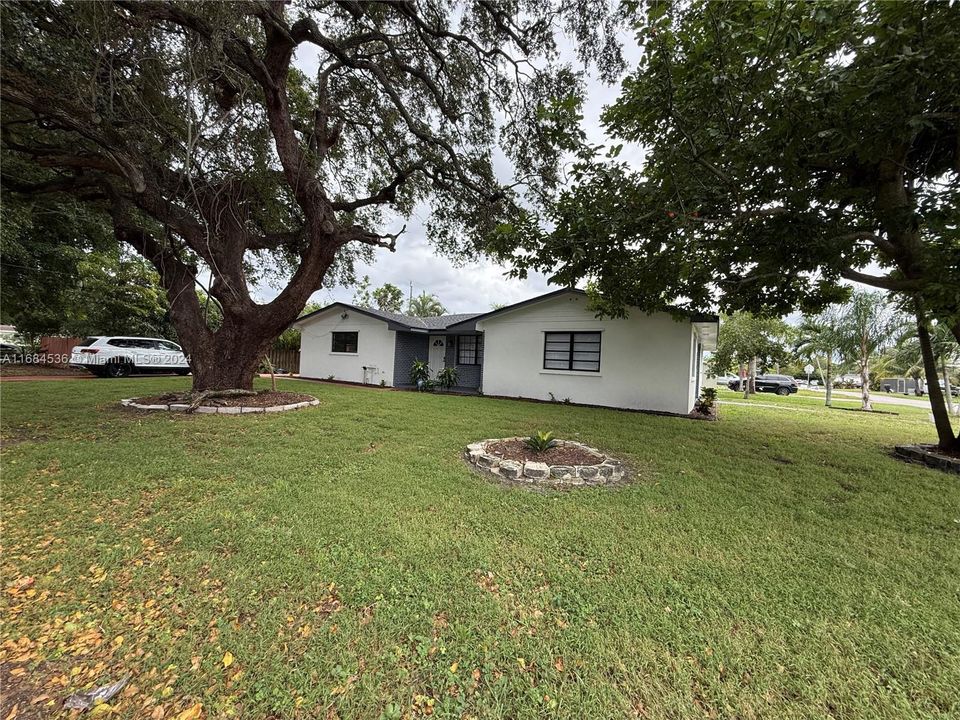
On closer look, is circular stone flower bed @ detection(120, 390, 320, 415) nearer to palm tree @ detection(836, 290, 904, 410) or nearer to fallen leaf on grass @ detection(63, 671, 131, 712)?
fallen leaf on grass @ detection(63, 671, 131, 712)

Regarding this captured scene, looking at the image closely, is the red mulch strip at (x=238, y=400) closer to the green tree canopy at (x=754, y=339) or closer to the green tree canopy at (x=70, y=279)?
the green tree canopy at (x=70, y=279)

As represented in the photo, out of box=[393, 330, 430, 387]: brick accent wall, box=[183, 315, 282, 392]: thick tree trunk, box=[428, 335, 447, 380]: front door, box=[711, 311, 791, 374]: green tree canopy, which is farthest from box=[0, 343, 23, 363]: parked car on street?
box=[711, 311, 791, 374]: green tree canopy

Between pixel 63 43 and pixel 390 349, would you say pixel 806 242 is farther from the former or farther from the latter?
pixel 390 349

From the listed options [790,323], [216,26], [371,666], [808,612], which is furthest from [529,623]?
[790,323]

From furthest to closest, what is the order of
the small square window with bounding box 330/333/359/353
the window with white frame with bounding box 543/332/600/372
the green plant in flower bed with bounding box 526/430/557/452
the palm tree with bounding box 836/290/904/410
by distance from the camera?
the small square window with bounding box 330/333/359/353
the palm tree with bounding box 836/290/904/410
the window with white frame with bounding box 543/332/600/372
the green plant in flower bed with bounding box 526/430/557/452

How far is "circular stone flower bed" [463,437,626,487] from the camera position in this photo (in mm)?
4285

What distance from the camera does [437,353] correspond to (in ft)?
50.6

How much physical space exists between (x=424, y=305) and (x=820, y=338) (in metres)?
36.0

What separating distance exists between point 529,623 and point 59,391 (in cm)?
1305

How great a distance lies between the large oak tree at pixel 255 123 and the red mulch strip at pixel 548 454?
5.21m

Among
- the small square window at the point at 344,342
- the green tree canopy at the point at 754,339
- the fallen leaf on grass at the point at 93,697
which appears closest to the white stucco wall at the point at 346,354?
the small square window at the point at 344,342

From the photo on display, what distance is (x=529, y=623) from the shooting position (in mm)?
2082

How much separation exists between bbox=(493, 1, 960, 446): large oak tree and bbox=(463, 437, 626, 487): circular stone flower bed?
2743mm

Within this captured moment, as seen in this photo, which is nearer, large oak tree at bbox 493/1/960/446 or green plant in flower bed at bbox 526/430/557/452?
large oak tree at bbox 493/1/960/446
